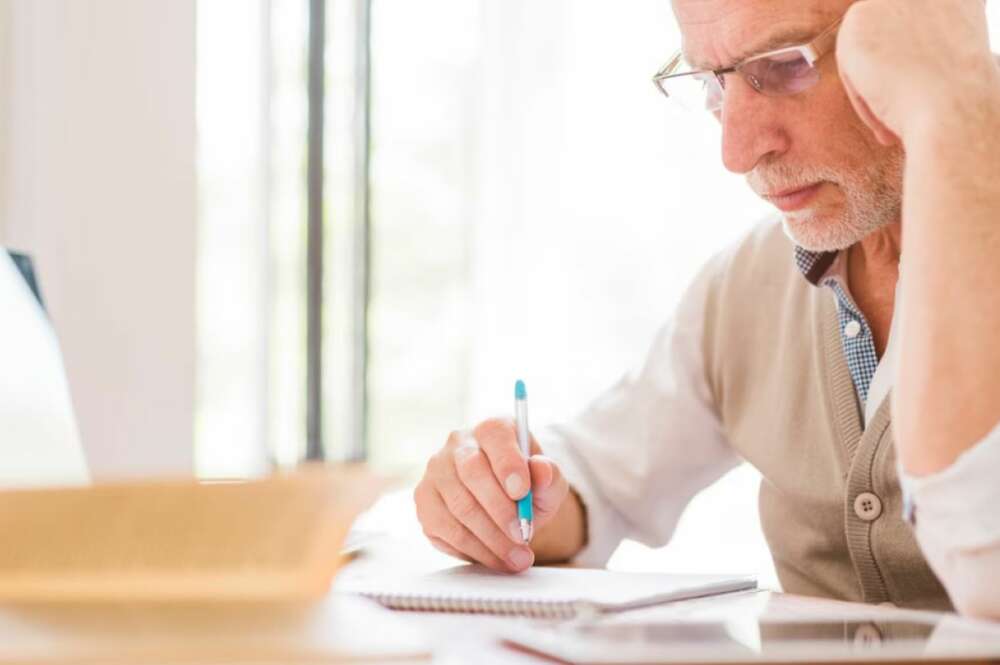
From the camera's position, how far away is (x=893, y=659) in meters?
0.63

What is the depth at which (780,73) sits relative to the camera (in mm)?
1292

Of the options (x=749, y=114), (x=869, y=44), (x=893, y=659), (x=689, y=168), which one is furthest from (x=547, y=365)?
(x=893, y=659)

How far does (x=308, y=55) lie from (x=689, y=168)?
100 cm

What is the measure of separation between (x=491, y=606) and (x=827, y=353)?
0.59m

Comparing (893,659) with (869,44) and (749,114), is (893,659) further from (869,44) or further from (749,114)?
(749,114)

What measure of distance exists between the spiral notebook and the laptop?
1.54 ft

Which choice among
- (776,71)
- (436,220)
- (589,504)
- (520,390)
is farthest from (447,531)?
(436,220)

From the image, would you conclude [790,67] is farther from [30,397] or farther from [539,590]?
[30,397]

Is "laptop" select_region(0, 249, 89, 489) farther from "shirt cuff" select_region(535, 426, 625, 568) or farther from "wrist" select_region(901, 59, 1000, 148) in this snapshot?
"wrist" select_region(901, 59, 1000, 148)

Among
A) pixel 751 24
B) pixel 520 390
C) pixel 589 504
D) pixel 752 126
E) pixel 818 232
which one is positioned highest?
pixel 751 24

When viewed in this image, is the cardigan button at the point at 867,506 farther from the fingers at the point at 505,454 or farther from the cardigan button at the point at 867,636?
the cardigan button at the point at 867,636

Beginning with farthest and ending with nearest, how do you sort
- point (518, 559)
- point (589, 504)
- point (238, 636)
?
point (589, 504), point (518, 559), point (238, 636)

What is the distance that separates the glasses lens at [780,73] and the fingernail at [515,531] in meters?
0.54

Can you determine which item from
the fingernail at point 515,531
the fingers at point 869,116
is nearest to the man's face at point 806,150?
the fingers at point 869,116
